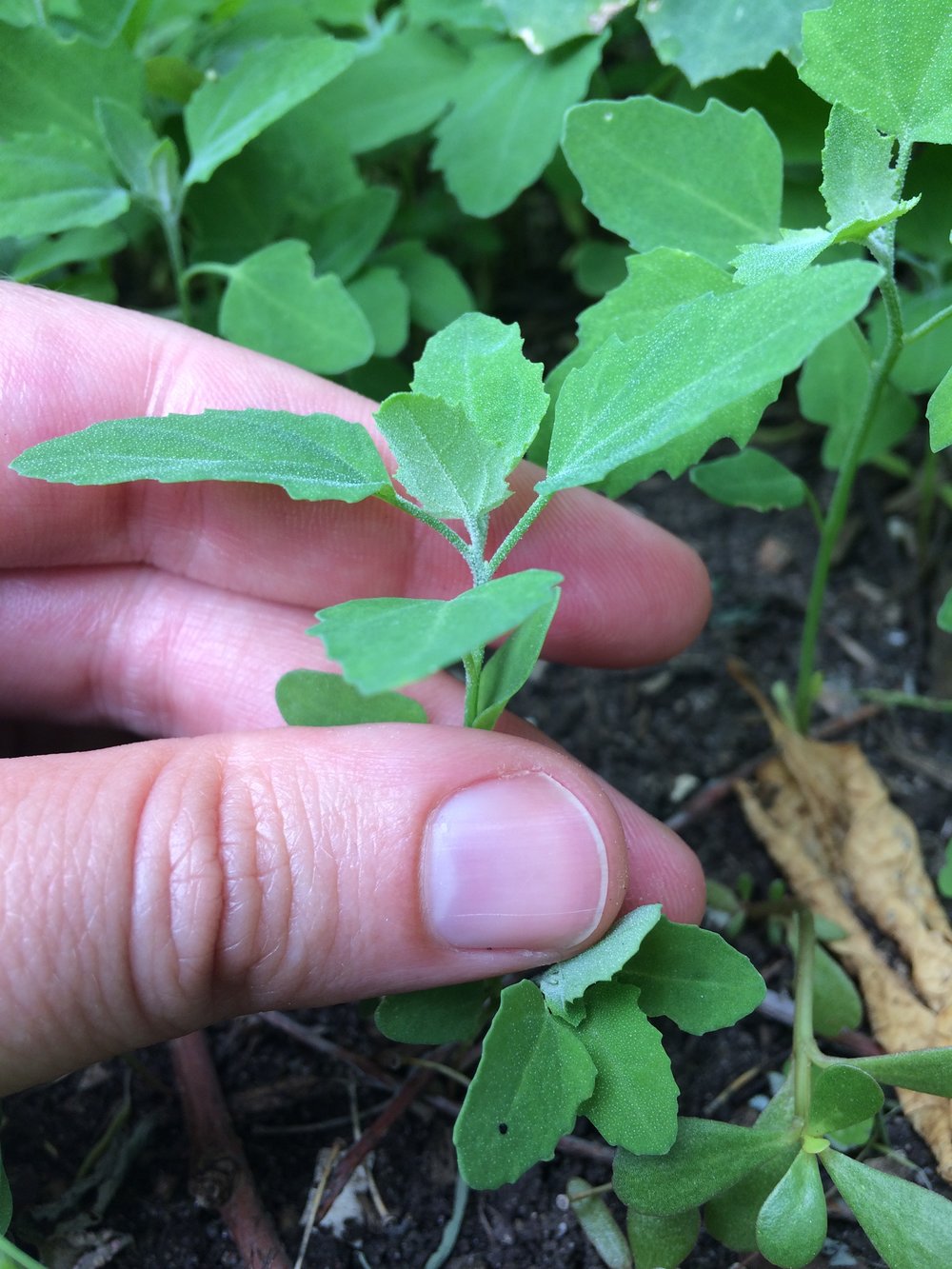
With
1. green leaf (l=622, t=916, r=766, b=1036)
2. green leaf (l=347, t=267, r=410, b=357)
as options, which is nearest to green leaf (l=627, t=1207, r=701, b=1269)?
green leaf (l=622, t=916, r=766, b=1036)

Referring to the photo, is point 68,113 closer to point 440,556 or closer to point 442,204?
point 442,204

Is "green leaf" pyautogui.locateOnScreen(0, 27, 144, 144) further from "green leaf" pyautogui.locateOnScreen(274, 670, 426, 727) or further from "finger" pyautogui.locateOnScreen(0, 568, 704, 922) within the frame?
"green leaf" pyautogui.locateOnScreen(274, 670, 426, 727)

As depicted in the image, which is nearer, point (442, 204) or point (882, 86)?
point (882, 86)

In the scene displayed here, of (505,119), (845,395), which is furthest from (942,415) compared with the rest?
(505,119)

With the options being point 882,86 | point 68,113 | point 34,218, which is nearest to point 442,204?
point 68,113

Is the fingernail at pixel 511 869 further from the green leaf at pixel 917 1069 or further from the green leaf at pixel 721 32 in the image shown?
the green leaf at pixel 721 32

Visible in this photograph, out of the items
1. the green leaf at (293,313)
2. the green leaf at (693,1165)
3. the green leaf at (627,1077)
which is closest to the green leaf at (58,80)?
the green leaf at (293,313)

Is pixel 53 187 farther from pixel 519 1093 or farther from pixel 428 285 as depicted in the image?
pixel 519 1093
